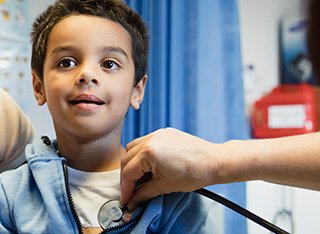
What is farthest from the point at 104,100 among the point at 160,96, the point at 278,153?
the point at 160,96

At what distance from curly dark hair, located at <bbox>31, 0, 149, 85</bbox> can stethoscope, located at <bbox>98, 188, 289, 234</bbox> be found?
0.37 meters

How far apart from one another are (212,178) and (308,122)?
1750 mm

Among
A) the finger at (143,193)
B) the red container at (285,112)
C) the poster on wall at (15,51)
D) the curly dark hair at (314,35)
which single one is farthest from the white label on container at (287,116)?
the curly dark hair at (314,35)

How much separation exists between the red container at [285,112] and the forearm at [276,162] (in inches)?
65.0

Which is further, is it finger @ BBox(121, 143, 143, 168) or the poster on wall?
the poster on wall

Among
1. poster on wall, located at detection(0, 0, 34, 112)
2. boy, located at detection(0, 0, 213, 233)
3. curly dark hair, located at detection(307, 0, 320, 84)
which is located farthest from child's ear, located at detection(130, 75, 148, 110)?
poster on wall, located at detection(0, 0, 34, 112)

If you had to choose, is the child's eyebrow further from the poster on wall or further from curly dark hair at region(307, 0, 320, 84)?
the poster on wall

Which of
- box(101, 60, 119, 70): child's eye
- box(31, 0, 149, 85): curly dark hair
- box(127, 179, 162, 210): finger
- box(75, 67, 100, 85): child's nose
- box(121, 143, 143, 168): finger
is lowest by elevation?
box(127, 179, 162, 210): finger

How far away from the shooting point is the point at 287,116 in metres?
2.31

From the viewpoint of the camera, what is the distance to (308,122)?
2.26 meters

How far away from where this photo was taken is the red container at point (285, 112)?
2.26 metres

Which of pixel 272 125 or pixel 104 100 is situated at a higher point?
pixel 104 100

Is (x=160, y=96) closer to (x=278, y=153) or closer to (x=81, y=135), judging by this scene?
(x=81, y=135)

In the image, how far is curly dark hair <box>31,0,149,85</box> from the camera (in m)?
0.97
